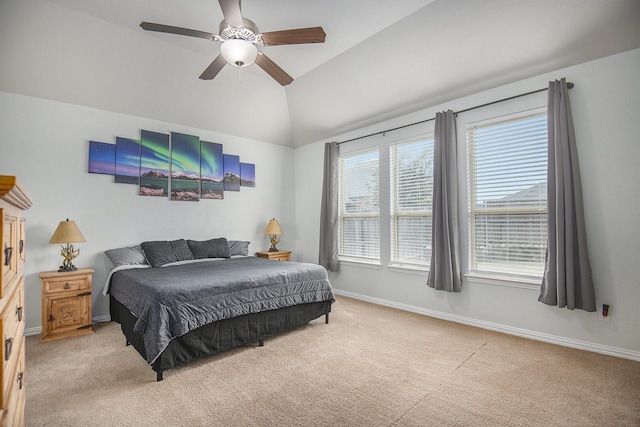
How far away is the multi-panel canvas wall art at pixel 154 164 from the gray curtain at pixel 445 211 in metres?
3.80

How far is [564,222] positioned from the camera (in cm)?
297

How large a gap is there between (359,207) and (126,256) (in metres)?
3.37

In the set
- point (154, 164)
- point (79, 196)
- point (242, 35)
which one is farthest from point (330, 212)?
point (79, 196)

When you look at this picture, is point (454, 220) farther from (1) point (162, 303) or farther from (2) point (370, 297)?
(1) point (162, 303)

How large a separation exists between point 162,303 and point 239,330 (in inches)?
30.8

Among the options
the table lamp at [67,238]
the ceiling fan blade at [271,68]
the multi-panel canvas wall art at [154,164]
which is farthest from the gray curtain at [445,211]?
the table lamp at [67,238]

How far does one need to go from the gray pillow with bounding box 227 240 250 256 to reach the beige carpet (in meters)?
2.02

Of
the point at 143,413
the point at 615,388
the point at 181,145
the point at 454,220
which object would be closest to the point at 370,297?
the point at 454,220

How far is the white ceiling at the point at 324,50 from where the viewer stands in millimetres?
2891

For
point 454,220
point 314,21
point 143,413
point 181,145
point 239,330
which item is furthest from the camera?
point 181,145

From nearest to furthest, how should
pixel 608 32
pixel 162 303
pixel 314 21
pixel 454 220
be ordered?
pixel 162 303 → pixel 608 32 → pixel 314 21 → pixel 454 220

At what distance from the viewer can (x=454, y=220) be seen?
3783mm

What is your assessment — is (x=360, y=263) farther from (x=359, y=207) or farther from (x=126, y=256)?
(x=126, y=256)

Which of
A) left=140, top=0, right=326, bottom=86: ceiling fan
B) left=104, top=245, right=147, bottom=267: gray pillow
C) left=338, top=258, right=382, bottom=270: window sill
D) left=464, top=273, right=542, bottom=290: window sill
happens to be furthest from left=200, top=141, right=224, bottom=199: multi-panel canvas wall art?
left=464, top=273, right=542, bottom=290: window sill
